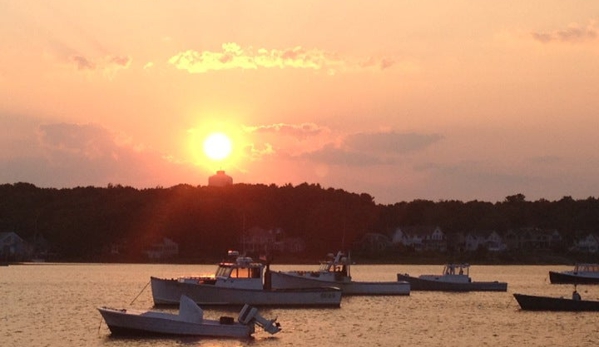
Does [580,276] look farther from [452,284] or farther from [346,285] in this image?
[346,285]

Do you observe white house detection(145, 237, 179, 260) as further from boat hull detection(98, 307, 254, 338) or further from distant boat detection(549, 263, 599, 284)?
Answer: boat hull detection(98, 307, 254, 338)

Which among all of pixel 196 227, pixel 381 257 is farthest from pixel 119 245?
pixel 381 257

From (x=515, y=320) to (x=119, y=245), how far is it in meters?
138

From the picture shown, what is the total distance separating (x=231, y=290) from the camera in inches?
2712

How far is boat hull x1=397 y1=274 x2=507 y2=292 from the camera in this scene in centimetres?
9600

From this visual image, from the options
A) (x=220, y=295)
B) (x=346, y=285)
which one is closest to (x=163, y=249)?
(x=346, y=285)

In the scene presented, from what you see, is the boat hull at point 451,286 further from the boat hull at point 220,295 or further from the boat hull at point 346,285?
the boat hull at point 220,295

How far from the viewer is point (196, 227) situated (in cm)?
19450

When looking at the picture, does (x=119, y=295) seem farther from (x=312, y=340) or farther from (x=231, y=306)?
(x=312, y=340)

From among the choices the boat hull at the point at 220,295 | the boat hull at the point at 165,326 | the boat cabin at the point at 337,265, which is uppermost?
the boat cabin at the point at 337,265

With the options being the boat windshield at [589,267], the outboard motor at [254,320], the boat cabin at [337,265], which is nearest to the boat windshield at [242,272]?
the boat cabin at [337,265]

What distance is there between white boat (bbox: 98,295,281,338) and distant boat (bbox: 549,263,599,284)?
218 ft

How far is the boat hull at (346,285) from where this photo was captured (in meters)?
81.8

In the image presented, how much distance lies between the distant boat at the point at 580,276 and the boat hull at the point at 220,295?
4945 centimetres
